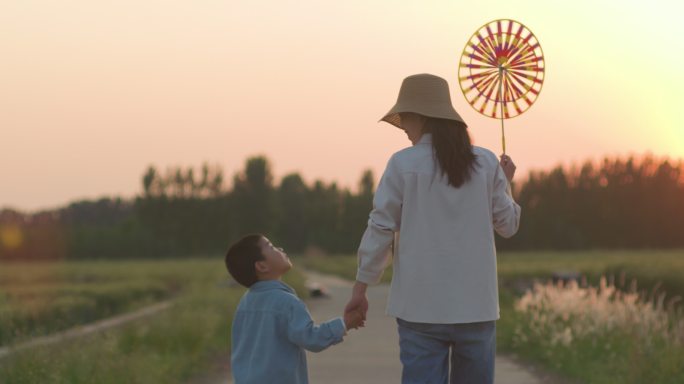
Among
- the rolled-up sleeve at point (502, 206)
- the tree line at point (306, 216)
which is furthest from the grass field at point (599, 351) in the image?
the tree line at point (306, 216)

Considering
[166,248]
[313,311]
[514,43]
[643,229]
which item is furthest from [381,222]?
[166,248]

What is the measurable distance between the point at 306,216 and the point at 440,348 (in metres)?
108

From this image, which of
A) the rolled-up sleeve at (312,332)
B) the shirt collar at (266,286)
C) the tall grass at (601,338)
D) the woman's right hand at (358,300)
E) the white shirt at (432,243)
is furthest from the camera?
the tall grass at (601,338)

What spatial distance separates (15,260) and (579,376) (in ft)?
334

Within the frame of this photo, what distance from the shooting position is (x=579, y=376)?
11016 mm

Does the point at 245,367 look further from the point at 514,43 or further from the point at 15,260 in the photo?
the point at 15,260

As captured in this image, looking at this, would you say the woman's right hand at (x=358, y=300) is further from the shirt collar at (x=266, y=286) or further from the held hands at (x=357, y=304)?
the shirt collar at (x=266, y=286)

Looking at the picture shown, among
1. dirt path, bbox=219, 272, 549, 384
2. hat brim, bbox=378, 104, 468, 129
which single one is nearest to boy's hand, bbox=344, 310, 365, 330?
hat brim, bbox=378, 104, 468, 129

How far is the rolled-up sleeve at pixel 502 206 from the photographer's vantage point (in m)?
4.88

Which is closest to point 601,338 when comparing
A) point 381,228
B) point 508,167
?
point 508,167

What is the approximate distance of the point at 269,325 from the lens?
5055 mm

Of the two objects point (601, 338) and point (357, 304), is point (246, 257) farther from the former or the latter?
point (601, 338)

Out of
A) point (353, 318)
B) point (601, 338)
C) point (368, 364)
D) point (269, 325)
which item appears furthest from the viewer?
point (601, 338)

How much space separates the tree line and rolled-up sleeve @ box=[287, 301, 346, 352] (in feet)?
296
